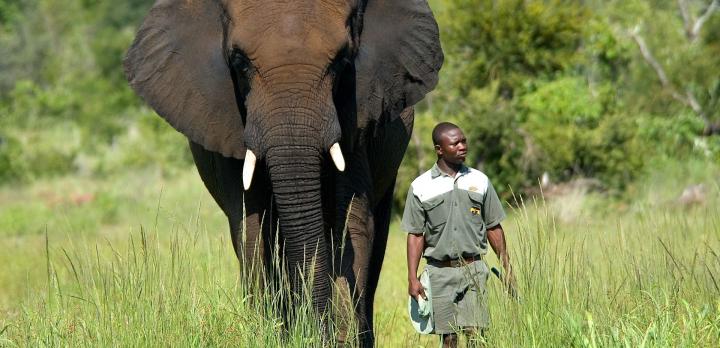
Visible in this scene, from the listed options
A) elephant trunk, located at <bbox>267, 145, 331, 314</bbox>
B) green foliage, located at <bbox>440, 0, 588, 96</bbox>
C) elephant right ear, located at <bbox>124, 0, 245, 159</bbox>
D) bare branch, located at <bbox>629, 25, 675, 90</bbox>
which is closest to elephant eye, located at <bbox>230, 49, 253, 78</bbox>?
elephant right ear, located at <bbox>124, 0, 245, 159</bbox>

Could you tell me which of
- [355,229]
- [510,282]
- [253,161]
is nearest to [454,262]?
[510,282]

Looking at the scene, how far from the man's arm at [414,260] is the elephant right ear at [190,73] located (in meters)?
1.07

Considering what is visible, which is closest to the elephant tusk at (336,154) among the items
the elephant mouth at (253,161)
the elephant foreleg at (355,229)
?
the elephant mouth at (253,161)

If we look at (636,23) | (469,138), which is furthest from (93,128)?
(469,138)

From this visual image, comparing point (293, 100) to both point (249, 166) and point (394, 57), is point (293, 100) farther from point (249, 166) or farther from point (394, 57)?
point (394, 57)

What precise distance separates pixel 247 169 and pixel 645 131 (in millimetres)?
14895

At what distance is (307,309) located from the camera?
23.1ft

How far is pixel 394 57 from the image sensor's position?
7.52 meters

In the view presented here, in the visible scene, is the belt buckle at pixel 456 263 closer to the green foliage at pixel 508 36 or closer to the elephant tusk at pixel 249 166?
the elephant tusk at pixel 249 166

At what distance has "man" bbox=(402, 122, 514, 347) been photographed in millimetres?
6664

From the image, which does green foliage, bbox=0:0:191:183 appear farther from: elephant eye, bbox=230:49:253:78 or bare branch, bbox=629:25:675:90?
elephant eye, bbox=230:49:253:78

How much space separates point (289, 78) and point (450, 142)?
0.86 m

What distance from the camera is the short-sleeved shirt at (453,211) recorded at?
6.68 metres

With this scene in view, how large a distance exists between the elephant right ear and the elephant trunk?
1.85ft
